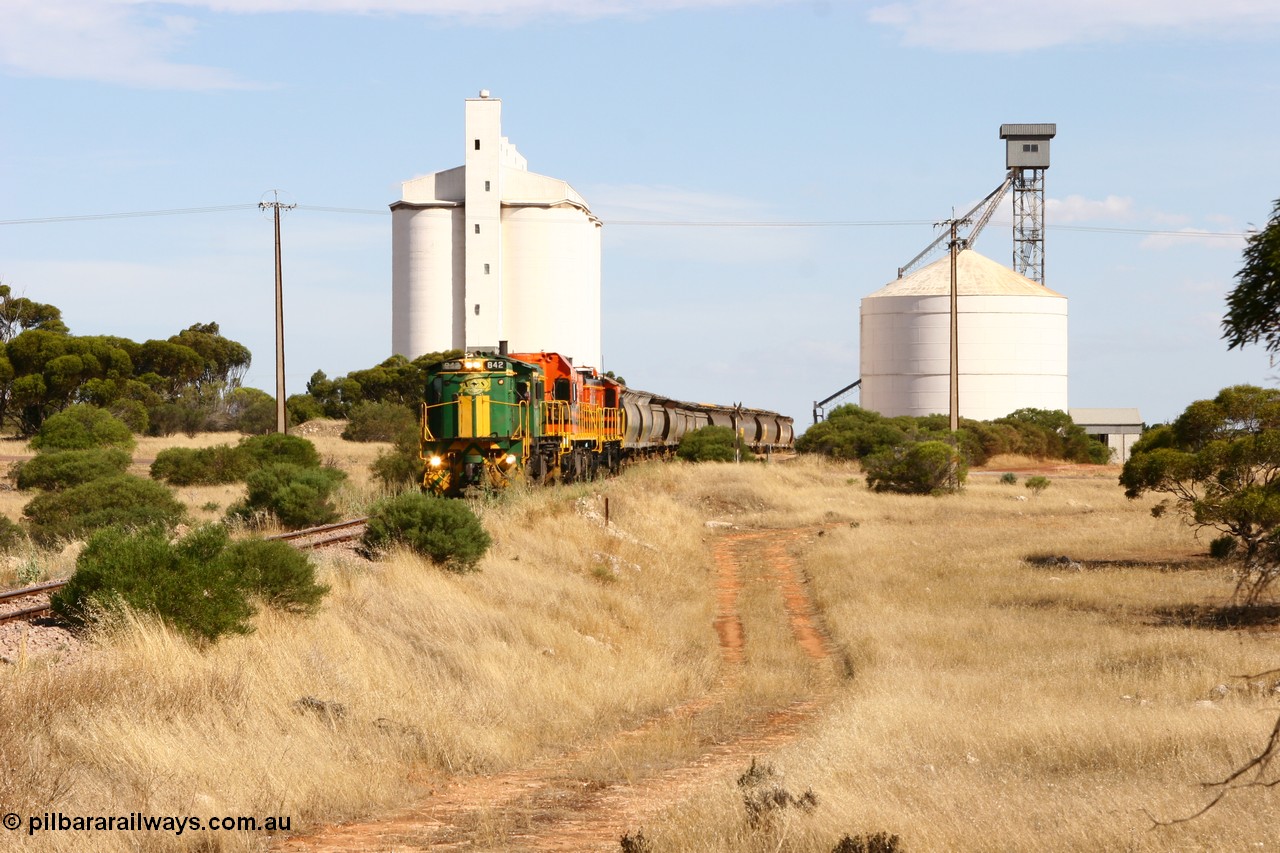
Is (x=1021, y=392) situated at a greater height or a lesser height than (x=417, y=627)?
greater

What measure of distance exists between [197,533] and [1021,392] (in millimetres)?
75664

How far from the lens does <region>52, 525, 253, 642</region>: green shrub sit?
12461 mm

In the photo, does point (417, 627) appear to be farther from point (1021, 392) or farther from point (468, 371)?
point (1021, 392)

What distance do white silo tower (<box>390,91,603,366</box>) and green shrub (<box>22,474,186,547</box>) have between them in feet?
185

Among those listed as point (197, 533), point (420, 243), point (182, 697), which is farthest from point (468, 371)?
point (420, 243)

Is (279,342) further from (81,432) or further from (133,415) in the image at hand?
(133,415)

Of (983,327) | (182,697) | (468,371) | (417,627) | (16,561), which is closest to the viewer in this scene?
(182,697)

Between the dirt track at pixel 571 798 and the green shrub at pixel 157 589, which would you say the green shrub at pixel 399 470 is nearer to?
the dirt track at pixel 571 798

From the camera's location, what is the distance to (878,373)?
87562 mm

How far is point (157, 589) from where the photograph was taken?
1262cm

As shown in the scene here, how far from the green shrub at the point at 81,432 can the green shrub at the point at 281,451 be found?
29.1 ft

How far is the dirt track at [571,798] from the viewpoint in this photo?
28.5ft

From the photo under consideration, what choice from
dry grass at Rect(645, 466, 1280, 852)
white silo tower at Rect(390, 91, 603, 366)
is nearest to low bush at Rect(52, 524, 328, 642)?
dry grass at Rect(645, 466, 1280, 852)

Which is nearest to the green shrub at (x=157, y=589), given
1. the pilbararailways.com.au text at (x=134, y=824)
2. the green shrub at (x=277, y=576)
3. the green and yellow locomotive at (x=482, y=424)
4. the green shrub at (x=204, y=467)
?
the green shrub at (x=277, y=576)
